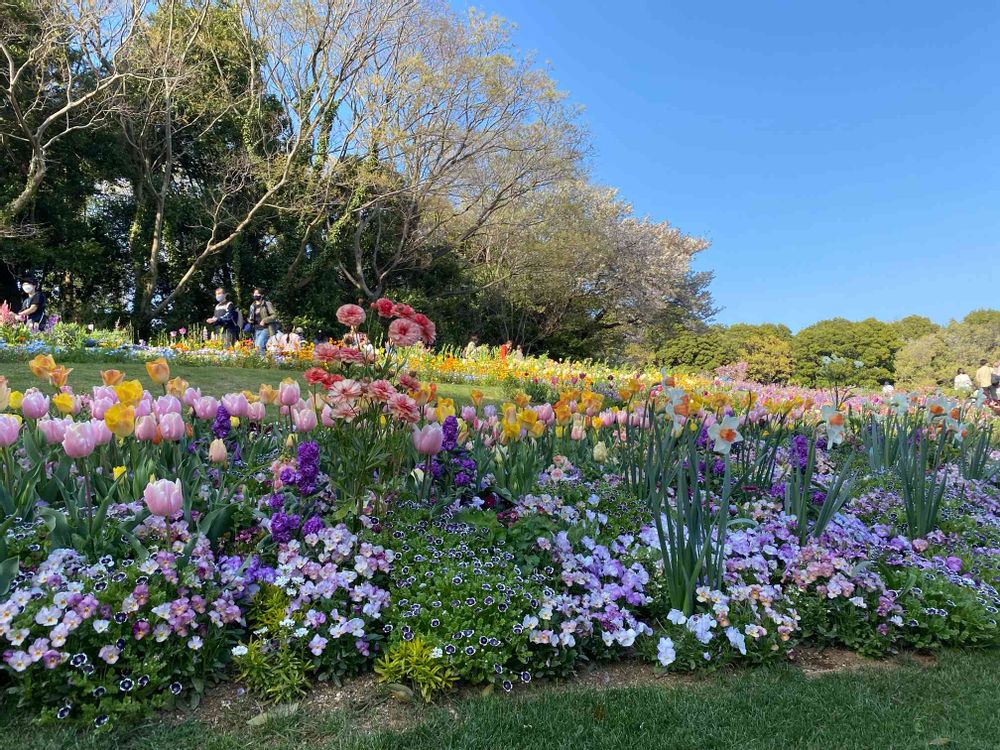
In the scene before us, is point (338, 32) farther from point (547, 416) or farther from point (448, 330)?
point (547, 416)

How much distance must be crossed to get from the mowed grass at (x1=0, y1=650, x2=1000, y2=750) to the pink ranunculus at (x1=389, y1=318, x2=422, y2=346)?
1.22m

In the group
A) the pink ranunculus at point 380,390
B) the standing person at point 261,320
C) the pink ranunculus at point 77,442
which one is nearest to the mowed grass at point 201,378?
the standing person at point 261,320

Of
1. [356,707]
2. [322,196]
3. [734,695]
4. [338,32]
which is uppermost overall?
[338,32]

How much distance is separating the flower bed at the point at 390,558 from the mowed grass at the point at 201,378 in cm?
282

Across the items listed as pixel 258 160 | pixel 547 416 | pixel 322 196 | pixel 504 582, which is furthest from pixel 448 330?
pixel 504 582

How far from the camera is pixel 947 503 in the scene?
3.60m

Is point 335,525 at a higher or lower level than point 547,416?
lower

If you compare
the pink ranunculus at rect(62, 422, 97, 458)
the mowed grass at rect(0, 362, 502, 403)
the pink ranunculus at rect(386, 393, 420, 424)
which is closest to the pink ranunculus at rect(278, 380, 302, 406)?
the pink ranunculus at rect(62, 422, 97, 458)

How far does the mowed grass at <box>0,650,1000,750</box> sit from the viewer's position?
5.49ft

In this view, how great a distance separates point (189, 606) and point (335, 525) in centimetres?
66

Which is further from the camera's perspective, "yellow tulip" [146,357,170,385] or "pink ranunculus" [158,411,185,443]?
"yellow tulip" [146,357,170,385]

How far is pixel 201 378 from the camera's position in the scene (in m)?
7.61

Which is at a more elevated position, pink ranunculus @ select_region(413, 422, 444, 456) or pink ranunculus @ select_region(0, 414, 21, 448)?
pink ranunculus @ select_region(413, 422, 444, 456)

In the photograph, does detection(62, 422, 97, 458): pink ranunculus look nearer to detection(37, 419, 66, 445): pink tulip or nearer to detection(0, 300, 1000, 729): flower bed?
detection(0, 300, 1000, 729): flower bed
